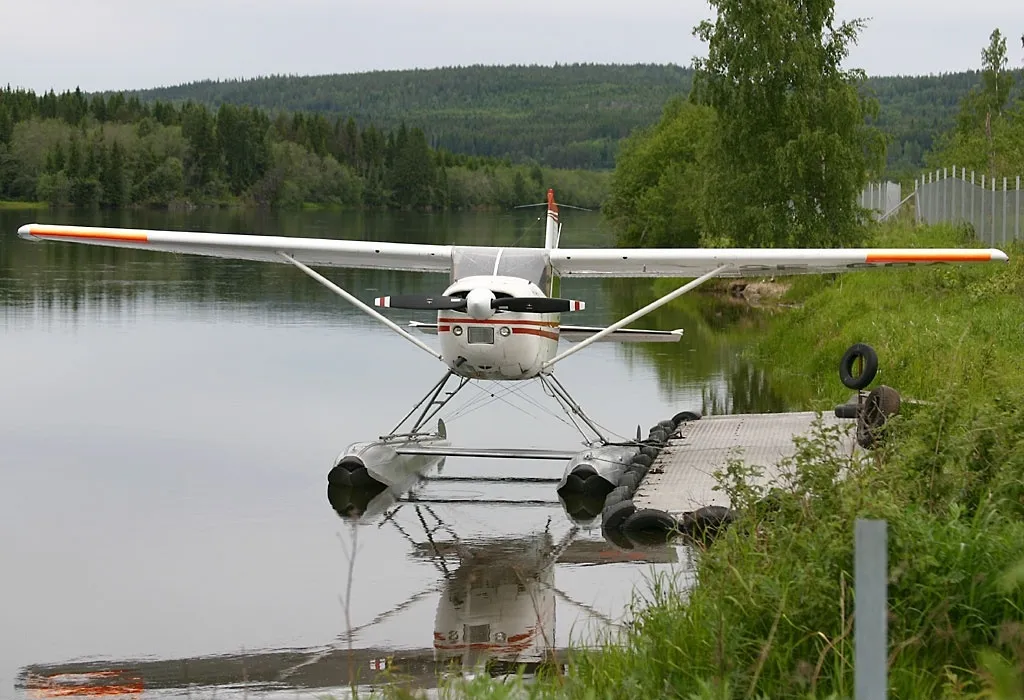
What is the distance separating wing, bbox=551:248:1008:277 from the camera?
10102mm

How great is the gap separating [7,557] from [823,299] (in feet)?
43.6

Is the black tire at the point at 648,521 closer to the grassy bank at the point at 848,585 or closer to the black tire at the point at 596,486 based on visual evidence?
the grassy bank at the point at 848,585

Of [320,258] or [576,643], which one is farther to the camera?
[320,258]

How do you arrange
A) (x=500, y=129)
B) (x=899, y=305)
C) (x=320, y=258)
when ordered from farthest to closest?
(x=500, y=129), (x=899, y=305), (x=320, y=258)

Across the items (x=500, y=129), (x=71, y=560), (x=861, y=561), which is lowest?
(x=71, y=560)

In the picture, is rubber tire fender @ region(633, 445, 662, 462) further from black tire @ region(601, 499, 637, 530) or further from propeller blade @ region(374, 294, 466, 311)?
black tire @ region(601, 499, 637, 530)

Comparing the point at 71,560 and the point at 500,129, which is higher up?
the point at 500,129

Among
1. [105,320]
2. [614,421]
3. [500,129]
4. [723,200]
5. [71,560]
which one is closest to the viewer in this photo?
[71,560]

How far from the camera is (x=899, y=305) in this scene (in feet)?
51.0

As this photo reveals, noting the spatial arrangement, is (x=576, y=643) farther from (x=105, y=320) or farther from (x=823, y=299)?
(x=105, y=320)

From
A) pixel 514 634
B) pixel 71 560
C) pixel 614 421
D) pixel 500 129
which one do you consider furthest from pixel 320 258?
pixel 500 129

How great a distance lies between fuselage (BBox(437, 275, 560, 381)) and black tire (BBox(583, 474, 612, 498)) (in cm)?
94

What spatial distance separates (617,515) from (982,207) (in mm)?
13072

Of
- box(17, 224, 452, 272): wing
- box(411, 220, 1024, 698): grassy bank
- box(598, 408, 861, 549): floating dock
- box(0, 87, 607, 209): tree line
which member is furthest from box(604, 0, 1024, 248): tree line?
box(0, 87, 607, 209): tree line
